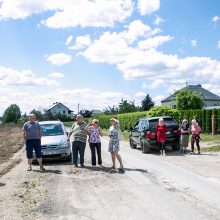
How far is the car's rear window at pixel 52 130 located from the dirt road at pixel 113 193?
3.05 meters

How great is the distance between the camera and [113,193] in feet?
34.5

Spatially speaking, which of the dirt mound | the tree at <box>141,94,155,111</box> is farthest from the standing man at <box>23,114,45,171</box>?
the tree at <box>141,94,155,111</box>

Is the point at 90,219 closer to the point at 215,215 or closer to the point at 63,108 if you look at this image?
the point at 215,215

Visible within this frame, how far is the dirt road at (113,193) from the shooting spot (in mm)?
8508

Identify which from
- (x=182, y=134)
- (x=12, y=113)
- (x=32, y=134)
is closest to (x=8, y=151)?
(x=182, y=134)

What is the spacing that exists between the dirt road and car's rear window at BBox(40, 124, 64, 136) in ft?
10.0

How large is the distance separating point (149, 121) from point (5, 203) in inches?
531

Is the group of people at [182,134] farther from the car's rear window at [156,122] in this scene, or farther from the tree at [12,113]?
the tree at [12,113]

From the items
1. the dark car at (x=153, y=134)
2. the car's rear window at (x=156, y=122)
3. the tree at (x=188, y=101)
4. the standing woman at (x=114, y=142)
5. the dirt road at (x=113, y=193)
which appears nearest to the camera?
the dirt road at (x=113, y=193)

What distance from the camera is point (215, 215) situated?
318 inches

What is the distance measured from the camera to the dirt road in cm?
851

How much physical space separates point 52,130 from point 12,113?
451 ft

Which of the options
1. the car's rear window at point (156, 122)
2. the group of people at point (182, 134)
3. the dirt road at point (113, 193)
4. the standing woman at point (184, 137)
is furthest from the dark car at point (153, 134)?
the dirt road at point (113, 193)

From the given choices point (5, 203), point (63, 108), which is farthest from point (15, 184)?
point (63, 108)
